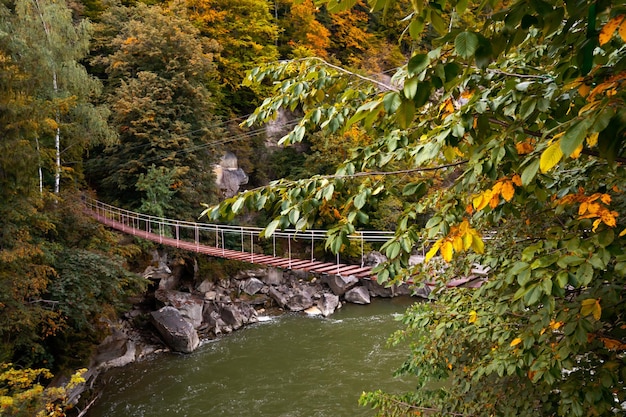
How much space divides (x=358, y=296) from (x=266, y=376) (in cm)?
430

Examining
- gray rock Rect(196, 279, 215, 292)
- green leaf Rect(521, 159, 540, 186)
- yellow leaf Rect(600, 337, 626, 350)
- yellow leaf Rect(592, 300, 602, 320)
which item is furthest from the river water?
green leaf Rect(521, 159, 540, 186)

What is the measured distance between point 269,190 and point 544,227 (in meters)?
1.61

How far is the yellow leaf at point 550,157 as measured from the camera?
66cm

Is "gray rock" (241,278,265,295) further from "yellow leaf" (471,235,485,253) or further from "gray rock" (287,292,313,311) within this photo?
"yellow leaf" (471,235,485,253)

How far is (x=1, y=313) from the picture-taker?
4551 millimetres

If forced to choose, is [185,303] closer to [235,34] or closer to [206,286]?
[206,286]

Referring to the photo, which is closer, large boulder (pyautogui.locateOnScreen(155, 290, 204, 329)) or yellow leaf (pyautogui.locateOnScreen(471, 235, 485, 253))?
yellow leaf (pyautogui.locateOnScreen(471, 235, 485, 253))

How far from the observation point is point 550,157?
26.6 inches

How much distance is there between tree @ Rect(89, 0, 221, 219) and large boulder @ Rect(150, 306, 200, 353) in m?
2.50

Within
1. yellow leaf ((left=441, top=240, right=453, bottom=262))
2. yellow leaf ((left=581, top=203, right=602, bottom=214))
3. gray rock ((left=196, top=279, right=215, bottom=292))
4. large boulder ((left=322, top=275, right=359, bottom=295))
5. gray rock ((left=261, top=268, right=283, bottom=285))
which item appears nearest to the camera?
yellow leaf ((left=441, top=240, right=453, bottom=262))

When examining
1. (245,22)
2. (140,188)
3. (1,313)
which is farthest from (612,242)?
(245,22)

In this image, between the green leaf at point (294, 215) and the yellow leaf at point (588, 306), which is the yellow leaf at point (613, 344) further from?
the green leaf at point (294, 215)

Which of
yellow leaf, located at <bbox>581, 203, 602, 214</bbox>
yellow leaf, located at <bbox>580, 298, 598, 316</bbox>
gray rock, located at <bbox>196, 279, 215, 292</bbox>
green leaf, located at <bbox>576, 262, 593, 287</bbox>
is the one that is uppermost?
yellow leaf, located at <bbox>581, 203, 602, 214</bbox>

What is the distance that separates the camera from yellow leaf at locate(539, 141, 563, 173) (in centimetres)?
66
